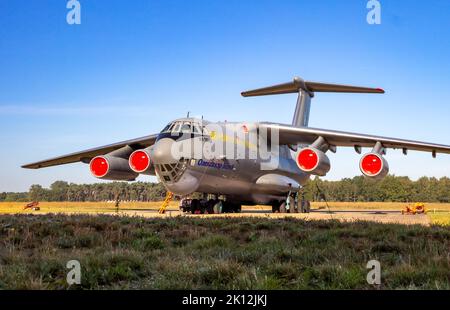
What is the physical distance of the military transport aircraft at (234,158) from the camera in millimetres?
16203

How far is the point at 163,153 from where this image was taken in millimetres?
15578

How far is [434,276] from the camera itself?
4766 mm

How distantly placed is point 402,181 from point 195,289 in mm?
94488

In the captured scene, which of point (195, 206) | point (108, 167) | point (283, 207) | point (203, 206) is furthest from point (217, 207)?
point (283, 207)

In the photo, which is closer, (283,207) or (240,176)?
(240,176)

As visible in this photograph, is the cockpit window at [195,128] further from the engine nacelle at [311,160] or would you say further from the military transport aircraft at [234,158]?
the engine nacelle at [311,160]

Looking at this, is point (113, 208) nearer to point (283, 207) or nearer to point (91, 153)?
point (91, 153)

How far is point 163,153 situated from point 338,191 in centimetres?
9140

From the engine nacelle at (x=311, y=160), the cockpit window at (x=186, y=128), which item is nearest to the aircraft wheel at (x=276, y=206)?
the engine nacelle at (x=311, y=160)

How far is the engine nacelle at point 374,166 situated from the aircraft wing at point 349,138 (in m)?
1.78

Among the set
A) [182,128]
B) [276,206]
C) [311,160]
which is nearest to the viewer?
[182,128]

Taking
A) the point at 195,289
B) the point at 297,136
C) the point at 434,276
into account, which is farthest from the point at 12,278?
the point at 297,136

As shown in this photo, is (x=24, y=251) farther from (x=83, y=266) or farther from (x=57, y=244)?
(x=83, y=266)

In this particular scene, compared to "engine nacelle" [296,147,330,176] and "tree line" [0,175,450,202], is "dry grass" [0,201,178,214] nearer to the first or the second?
"engine nacelle" [296,147,330,176]
